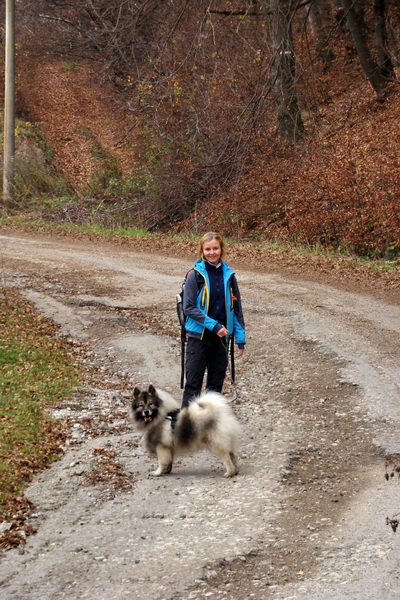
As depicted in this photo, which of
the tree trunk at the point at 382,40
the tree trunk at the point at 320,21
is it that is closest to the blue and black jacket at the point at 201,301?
the tree trunk at the point at 382,40

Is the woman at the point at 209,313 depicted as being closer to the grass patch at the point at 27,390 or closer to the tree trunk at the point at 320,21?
the grass patch at the point at 27,390

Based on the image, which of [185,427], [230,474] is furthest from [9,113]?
[230,474]

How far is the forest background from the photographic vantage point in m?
19.1

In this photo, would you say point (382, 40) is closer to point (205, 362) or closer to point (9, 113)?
point (9, 113)

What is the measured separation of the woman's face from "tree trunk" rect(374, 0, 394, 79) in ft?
67.5

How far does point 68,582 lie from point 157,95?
24.1m

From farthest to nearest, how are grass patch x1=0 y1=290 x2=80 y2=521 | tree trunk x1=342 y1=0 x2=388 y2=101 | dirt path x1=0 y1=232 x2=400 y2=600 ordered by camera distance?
tree trunk x1=342 y1=0 x2=388 y2=101 → grass patch x1=0 y1=290 x2=80 y2=521 → dirt path x1=0 y1=232 x2=400 y2=600

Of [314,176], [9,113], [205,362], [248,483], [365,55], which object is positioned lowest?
[248,483]

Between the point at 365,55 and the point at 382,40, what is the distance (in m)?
1.28

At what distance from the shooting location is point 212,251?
743 cm

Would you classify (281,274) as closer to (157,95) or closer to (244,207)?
(244,207)

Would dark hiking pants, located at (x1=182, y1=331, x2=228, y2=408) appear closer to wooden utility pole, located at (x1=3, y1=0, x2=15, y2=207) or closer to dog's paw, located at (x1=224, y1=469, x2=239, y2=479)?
dog's paw, located at (x1=224, y1=469, x2=239, y2=479)

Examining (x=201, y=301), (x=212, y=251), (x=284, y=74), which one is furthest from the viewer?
(x=284, y=74)

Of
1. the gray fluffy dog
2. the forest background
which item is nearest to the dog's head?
the gray fluffy dog
